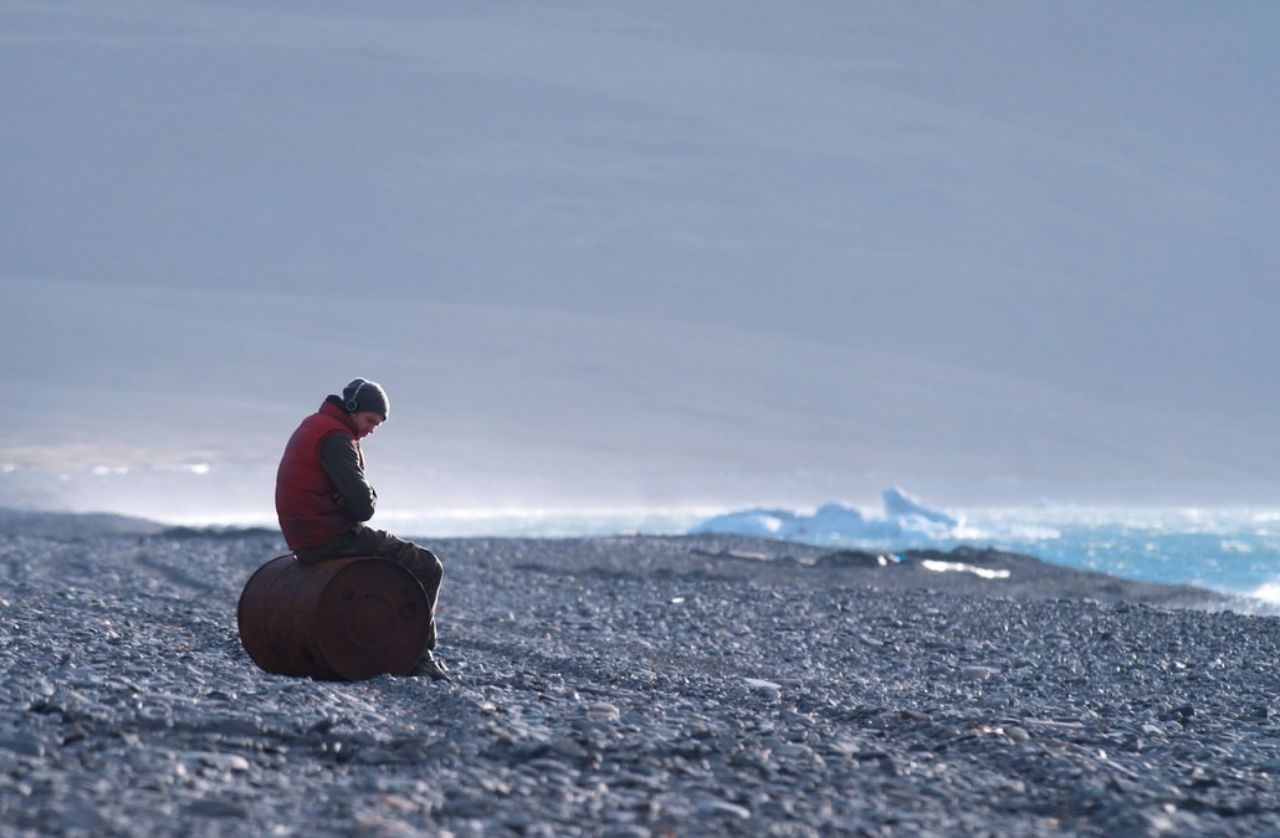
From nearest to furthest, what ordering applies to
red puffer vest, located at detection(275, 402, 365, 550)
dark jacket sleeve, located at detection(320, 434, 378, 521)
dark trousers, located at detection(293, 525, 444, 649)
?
1. dark jacket sleeve, located at detection(320, 434, 378, 521)
2. red puffer vest, located at detection(275, 402, 365, 550)
3. dark trousers, located at detection(293, 525, 444, 649)

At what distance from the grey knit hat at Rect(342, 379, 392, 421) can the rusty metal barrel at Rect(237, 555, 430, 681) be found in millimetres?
981

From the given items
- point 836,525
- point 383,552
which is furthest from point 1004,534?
point 383,552

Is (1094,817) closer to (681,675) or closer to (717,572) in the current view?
(681,675)

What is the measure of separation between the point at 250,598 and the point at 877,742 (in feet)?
14.0

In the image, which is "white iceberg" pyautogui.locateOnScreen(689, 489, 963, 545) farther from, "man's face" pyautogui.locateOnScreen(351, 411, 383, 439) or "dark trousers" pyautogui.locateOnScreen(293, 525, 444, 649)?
"man's face" pyautogui.locateOnScreen(351, 411, 383, 439)

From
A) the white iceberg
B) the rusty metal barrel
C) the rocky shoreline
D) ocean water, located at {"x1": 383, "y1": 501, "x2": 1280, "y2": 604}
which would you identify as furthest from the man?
the white iceberg

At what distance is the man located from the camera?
944 centimetres

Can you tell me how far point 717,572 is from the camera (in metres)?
28.8

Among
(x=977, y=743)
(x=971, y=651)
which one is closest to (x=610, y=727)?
(x=977, y=743)

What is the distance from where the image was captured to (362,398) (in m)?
9.45

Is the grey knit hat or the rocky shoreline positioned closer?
the rocky shoreline

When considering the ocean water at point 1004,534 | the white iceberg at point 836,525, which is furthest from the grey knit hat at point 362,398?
the white iceberg at point 836,525

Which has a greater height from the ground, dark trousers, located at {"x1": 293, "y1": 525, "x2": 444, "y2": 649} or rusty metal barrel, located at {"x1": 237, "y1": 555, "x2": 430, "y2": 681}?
dark trousers, located at {"x1": 293, "y1": 525, "x2": 444, "y2": 649}

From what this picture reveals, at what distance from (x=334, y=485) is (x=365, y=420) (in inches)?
20.2
